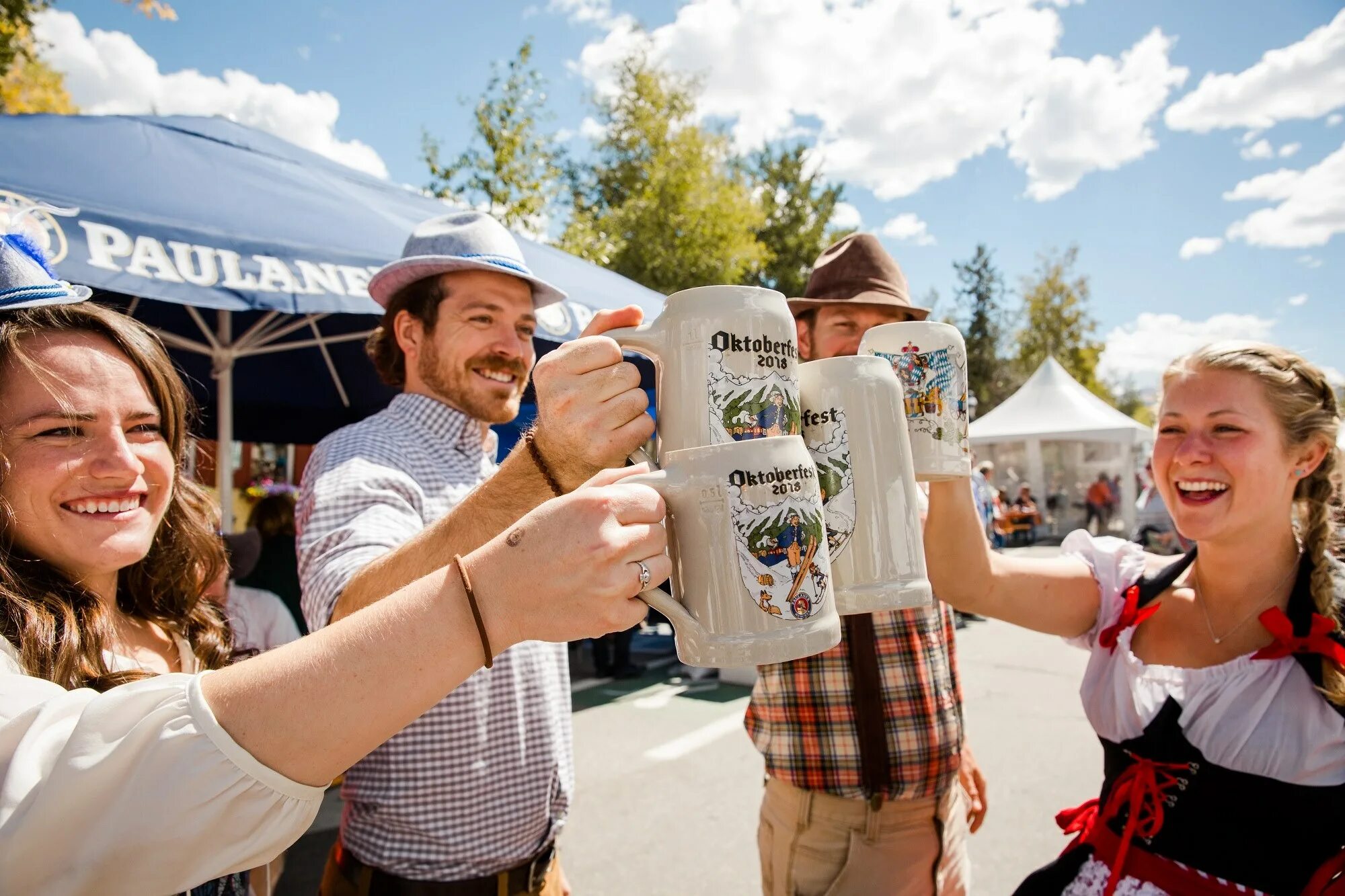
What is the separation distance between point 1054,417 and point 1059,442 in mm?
2137

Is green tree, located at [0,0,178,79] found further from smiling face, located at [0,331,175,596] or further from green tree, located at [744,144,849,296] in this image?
green tree, located at [744,144,849,296]

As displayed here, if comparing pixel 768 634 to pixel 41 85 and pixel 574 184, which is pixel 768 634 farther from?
pixel 574 184

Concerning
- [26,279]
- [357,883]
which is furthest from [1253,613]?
[26,279]

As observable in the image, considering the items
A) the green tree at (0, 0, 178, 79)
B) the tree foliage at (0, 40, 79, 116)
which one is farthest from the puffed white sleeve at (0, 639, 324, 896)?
the tree foliage at (0, 40, 79, 116)

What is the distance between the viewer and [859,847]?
1851 millimetres

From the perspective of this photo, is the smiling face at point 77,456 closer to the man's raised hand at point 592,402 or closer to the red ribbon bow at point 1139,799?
the man's raised hand at point 592,402

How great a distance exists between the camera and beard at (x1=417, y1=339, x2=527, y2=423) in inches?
72.6

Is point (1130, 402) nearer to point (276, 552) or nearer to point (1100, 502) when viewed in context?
point (1100, 502)

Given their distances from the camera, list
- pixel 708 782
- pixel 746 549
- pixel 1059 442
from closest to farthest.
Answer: pixel 746 549, pixel 708 782, pixel 1059 442

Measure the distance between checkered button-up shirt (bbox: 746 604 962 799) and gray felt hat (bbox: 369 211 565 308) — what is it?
1.24m

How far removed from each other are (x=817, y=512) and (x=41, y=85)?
52.6 ft

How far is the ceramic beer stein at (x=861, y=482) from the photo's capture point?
0.99 m

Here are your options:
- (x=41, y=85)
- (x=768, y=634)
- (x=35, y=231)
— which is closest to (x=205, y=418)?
(x=35, y=231)

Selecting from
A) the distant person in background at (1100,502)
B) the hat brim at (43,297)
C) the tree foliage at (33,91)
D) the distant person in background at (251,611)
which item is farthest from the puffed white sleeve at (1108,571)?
the distant person in background at (1100,502)
